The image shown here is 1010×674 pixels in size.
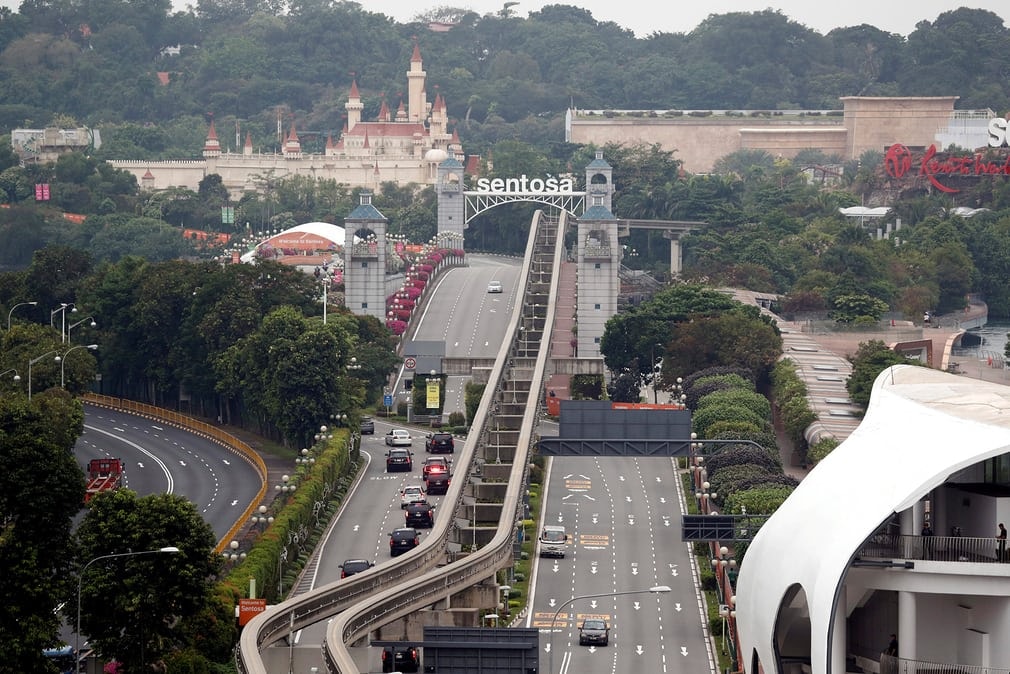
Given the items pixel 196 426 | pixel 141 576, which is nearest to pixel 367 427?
pixel 196 426

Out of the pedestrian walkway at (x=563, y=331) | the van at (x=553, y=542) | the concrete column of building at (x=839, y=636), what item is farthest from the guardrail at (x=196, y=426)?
the concrete column of building at (x=839, y=636)

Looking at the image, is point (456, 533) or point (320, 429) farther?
point (320, 429)

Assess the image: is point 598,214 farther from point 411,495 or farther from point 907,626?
point 907,626

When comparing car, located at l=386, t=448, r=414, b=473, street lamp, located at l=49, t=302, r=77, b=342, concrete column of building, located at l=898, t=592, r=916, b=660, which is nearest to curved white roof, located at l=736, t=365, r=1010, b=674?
concrete column of building, located at l=898, t=592, r=916, b=660

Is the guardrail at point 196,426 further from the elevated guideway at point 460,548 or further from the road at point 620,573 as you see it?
the road at point 620,573

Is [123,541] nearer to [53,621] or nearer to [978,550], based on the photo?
[53,621]

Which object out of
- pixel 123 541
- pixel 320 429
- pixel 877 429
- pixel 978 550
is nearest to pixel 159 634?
pixel 123 541

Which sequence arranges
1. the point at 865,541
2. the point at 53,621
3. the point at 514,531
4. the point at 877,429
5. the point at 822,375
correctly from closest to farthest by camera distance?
1. the point at 865,541
2. the point at 877,429
3. the point at 53,621
4. the point at 514,531
5. the point at 822,375
